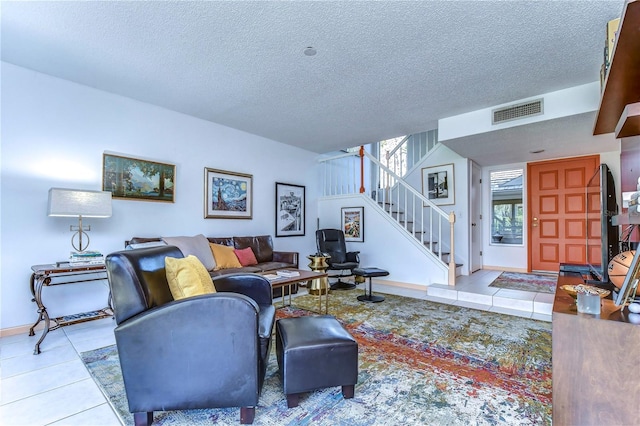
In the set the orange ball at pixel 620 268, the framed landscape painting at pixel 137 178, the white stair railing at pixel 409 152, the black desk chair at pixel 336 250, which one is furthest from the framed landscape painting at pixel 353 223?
the orange ball at pixel 620 268

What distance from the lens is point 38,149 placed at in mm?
3061

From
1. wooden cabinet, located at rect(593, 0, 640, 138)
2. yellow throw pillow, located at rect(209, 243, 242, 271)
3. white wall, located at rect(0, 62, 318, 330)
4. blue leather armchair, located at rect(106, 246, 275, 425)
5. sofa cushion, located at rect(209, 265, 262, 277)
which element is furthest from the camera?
yellow throw pillow, located at rect(209, 243, 242, 271)

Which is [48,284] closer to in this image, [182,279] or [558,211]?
[182,279]

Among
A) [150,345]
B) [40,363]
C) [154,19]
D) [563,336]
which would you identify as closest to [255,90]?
[154,19]

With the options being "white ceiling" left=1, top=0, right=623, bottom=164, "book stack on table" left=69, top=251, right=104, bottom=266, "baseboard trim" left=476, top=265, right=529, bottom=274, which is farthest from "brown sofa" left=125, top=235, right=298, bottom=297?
"baseboard trim" left=476, top=265, right=529, bottom=274

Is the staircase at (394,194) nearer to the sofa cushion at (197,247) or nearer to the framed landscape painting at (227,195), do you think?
the framed landscape painting at (227,195)

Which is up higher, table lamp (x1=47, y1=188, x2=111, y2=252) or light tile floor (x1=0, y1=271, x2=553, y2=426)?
table lamp (x1=47, y1=188, x2=111, y2=252)

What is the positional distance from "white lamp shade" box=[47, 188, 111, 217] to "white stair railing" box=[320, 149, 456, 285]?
394 centimetres

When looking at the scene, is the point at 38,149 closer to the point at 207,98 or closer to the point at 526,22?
the point at 207,98

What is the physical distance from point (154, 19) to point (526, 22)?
284cm

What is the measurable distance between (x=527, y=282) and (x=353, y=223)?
2.99m

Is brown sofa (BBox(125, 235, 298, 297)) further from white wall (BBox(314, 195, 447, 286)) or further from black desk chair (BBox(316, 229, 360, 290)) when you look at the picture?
white wall (BBox(314, 195, 447, 286))

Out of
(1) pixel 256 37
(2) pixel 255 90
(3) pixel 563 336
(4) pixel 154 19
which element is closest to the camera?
(3) pixel 563 336

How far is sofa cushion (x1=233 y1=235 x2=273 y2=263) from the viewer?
14.9 feet
